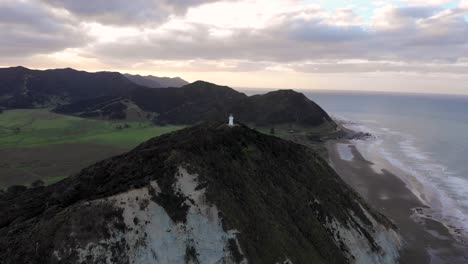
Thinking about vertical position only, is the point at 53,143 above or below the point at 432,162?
above

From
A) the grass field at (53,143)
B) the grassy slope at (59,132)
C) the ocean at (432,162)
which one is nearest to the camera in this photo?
the ocean at (432,162)

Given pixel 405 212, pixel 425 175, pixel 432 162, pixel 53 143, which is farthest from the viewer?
pixel 53 143

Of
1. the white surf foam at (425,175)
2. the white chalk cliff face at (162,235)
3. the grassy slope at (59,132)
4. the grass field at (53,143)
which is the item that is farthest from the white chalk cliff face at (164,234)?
the grassy slope at (59,132)

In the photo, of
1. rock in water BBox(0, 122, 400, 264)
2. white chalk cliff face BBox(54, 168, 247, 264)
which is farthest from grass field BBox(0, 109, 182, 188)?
white chalk cliff face BBox(54, 168, 247, 264)

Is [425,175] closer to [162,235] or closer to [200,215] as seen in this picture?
[200,215]

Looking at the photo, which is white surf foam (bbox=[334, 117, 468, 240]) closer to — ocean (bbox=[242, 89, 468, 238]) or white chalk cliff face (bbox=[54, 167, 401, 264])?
ocean (bbox=[242, 89, 468, 238])

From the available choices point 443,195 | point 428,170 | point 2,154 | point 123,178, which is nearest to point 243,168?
point 123,178

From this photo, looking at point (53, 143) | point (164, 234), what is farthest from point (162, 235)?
point (53, 143)

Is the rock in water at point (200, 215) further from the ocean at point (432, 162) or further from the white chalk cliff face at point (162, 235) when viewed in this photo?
the ocean at point (432, 162)
